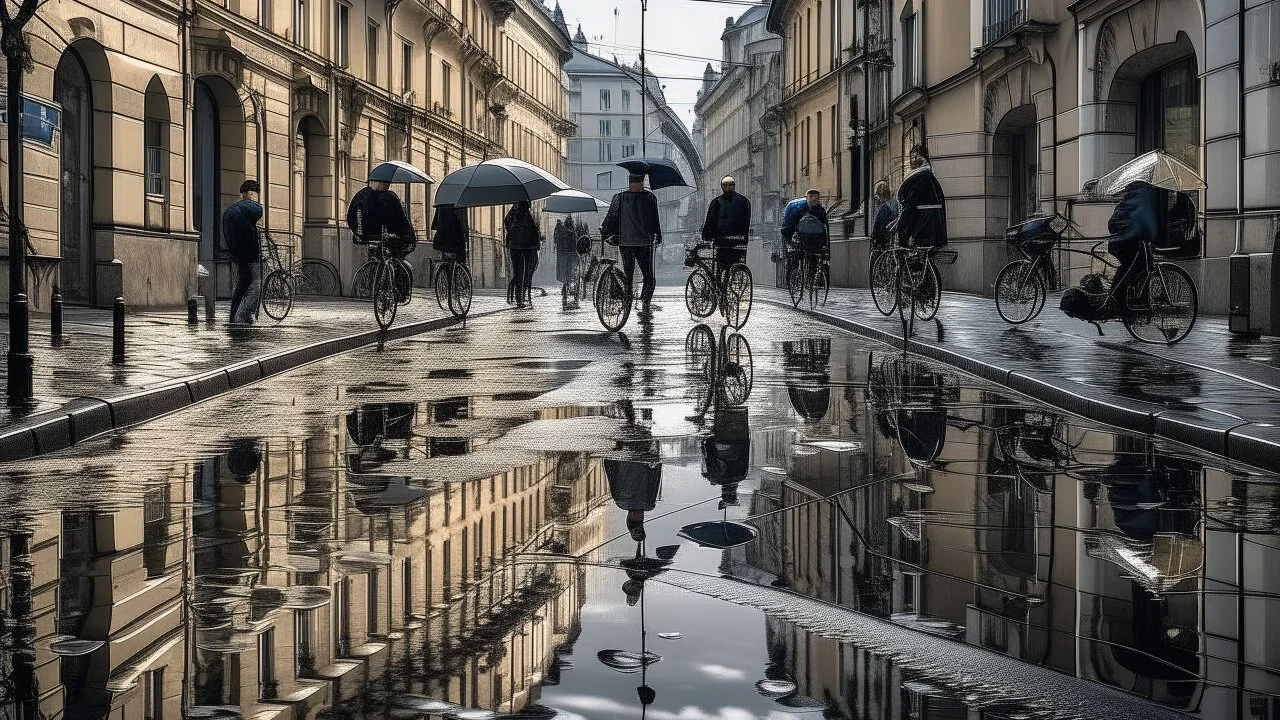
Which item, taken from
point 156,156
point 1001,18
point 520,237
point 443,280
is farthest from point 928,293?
point 1001,18

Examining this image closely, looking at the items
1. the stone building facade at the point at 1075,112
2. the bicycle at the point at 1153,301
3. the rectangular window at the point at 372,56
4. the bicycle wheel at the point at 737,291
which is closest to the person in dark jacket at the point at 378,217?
the bicycle wheel at the point at 737,291

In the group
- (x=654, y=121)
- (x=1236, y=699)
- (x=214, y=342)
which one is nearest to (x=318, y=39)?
(x=214, y=342)

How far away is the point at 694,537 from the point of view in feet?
17.1

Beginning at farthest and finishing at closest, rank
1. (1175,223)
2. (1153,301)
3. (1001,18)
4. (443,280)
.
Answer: (1001,18)
(443,280)
(1175,223)
(1153,301)

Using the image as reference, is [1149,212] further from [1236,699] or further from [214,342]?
[1236,699]

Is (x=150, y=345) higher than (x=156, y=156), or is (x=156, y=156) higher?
(x=156, y=156)

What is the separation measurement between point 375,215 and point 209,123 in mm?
9587

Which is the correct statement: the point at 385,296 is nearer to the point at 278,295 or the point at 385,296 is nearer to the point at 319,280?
the point at 278,295

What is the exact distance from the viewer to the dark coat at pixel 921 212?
1720cm

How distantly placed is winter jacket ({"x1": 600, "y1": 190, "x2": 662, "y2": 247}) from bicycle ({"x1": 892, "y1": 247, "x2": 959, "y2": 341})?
308cm

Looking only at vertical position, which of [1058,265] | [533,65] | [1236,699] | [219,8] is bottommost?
[1236,699]

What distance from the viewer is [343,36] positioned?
33625 mm

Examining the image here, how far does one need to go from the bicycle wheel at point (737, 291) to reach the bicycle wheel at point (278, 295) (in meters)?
5.69

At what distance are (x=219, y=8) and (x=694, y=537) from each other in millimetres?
21856
